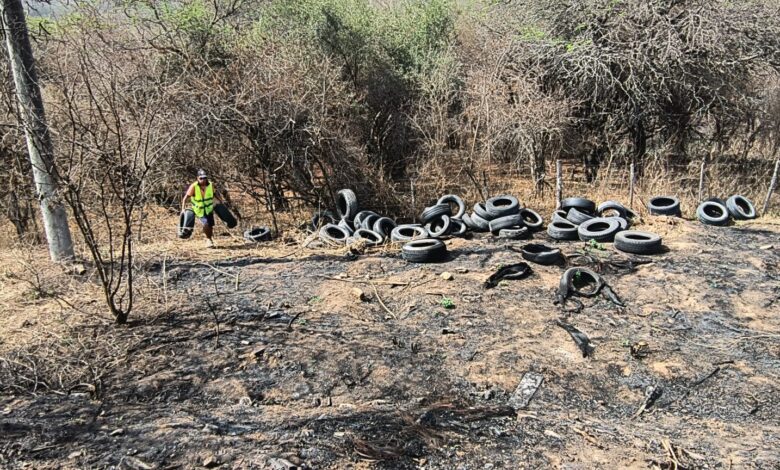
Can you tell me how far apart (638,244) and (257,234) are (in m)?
7.62

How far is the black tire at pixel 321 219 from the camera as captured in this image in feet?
37.7

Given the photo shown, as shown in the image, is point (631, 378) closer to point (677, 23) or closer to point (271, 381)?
point (271, 381)

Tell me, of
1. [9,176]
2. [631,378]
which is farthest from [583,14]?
[9,176]

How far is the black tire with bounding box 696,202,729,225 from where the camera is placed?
10.3 metres

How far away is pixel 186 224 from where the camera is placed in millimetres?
11047

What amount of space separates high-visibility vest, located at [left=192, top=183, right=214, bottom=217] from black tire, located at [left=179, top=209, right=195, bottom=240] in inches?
51.4

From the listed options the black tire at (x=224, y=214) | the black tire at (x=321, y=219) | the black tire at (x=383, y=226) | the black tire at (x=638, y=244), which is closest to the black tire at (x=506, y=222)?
the black tire at (x=638, y=244)

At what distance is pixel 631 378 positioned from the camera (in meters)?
5.49

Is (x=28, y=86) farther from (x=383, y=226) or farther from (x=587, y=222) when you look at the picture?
(x=587, y=222)

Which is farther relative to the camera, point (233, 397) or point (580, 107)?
point (580, 107)

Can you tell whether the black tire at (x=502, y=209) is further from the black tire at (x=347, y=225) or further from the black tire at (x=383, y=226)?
the black tire at (x=347, y=225)

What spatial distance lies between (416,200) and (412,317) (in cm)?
667

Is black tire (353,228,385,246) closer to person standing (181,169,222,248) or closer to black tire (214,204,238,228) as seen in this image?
black tire (214,204,238,228)

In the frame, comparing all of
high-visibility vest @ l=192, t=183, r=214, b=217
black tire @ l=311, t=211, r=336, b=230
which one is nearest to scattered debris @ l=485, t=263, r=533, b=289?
black tire @ l=311, t=211, r=336, b=230
